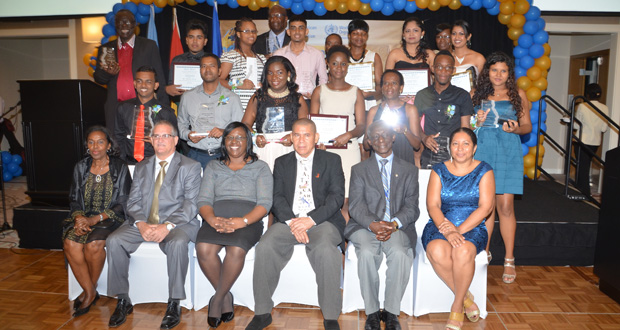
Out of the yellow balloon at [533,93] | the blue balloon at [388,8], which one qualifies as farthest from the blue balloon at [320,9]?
the yellow balloon at [533,93]

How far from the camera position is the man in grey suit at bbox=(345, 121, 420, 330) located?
324 cm

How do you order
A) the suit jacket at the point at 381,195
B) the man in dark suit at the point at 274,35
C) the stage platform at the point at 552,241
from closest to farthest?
the suit jacket at the point at 381,195 < the stage platform at the point at 552,241 < the man in dark suit at the point at 274,35

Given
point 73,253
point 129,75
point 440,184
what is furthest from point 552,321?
point 129,75

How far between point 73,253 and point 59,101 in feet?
7.46

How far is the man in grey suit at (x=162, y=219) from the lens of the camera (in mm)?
3385

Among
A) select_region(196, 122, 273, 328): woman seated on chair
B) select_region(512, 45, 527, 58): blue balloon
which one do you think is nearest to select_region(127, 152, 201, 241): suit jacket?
select_region(196, 122, 273, 328): woman seated on chair

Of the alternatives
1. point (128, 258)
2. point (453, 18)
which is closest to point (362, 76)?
point (128, 258)

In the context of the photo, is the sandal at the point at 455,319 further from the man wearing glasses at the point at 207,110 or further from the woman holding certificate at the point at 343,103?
the man wearing glasses at the point at 207,110

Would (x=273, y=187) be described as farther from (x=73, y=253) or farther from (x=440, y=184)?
(x=73, y=253)

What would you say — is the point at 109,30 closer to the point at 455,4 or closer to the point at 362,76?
the point at 362,76

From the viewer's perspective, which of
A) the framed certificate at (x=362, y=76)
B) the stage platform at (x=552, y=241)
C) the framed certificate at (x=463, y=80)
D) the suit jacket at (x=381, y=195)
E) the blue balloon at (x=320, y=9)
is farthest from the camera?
the blue balloon at (x=320, y=9)

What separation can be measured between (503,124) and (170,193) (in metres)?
2.80

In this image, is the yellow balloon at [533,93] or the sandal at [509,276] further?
the yellow balloon at [533,93]

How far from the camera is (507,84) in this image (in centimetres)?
400
